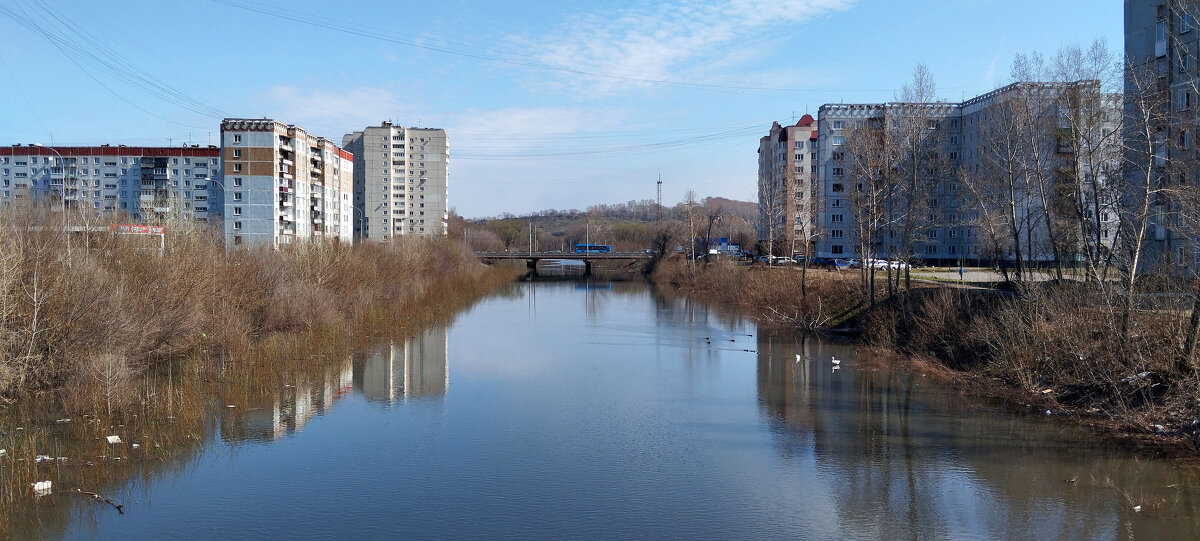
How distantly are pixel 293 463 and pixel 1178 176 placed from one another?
1779 centimetres

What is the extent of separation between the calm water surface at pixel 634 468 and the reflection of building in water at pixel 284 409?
6 centimetres

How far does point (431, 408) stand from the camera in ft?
51.7

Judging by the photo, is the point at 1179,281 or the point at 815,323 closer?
the point at 1179,281

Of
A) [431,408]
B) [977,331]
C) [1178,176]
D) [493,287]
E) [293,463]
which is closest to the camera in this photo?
[293,463]

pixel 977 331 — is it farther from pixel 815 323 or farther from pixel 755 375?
pixel 815 323

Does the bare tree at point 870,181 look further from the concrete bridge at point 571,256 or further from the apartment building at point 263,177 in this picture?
the concrete bridge at point 571,256

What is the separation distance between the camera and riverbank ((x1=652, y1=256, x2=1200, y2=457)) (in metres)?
13.1

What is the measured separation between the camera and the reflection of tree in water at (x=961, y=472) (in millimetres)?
9594

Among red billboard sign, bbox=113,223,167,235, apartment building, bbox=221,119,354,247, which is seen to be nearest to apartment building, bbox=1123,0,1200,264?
red billboard sign, bbox=113,223,167,235

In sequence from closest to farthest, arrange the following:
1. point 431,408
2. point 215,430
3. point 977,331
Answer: point 215,430 < point 431,408 < point 977,331

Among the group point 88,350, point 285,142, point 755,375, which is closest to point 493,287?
point 285,142

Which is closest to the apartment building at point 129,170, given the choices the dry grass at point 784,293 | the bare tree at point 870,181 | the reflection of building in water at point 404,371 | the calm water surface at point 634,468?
the dry grass at point 784,293

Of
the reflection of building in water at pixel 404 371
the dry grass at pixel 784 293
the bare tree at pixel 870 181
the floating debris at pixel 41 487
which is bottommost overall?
the floating debris at pixel 41 487

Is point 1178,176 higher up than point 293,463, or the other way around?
point 1178,176
